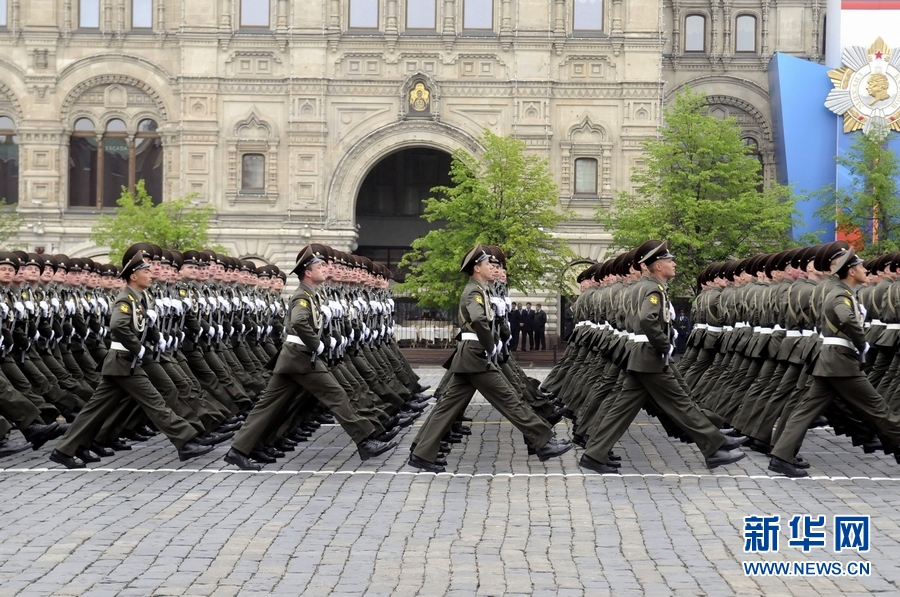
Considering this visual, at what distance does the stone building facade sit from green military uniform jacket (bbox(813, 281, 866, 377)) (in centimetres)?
3282

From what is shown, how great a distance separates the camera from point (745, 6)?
50562 millimetres

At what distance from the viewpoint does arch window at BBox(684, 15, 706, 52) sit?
50.8m

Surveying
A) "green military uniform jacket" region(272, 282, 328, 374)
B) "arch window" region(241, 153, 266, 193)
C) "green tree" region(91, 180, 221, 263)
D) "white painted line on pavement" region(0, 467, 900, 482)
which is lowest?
"white painted line on pavement" region(0, 467, 900, 482)

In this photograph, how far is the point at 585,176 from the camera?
4606 centimetres

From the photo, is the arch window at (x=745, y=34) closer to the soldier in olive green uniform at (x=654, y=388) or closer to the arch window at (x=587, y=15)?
the arch window at (x=587, y=15)

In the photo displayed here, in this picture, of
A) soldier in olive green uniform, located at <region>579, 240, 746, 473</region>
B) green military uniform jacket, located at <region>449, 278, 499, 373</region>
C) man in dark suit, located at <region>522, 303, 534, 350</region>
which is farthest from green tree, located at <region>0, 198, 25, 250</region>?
soldier in olive green uniform, located at <region>579, 240, 746, 473</region>

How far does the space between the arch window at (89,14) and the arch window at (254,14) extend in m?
4.57

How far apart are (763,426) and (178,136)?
3380 centimetres

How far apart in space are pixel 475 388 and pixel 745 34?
132 feet

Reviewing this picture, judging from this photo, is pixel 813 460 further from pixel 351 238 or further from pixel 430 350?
pixel 351 238

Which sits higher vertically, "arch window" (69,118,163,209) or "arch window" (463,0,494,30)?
"arch window" (463,0,494,30)

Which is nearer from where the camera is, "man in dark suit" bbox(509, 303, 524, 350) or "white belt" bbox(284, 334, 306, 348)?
"white belt" bbox(284, 334, 306, 348)

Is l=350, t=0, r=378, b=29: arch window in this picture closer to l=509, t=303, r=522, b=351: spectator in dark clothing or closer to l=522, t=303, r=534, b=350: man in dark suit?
l=509, t=303, r=522, b=351: spectator in dark clothing

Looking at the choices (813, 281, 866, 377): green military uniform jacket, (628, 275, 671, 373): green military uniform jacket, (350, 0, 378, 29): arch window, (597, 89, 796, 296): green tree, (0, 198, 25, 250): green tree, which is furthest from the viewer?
(350, 0, 378, 29): arch window
